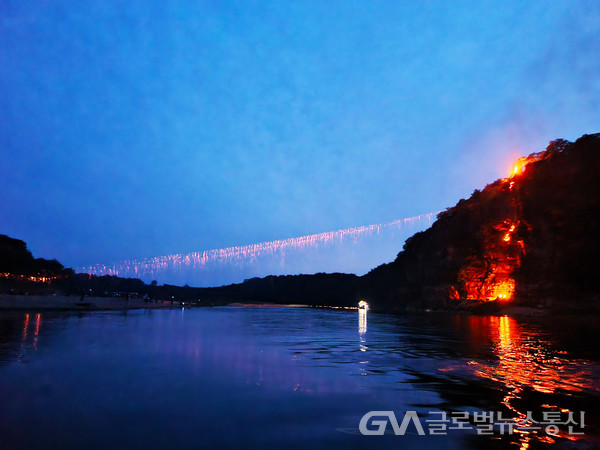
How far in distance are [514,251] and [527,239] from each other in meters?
7.44

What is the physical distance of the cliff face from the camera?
62.8 m

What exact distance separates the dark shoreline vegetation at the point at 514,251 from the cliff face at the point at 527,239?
160 millimetres

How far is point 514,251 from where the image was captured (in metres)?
79.4

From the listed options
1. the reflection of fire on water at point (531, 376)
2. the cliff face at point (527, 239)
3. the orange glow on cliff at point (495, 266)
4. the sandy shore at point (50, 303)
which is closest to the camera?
the reflection of fire on water at point (531, 376)

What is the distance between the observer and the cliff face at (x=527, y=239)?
2473 inches

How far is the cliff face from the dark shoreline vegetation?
160mm

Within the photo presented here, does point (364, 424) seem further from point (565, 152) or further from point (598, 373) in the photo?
point (565, 152)
